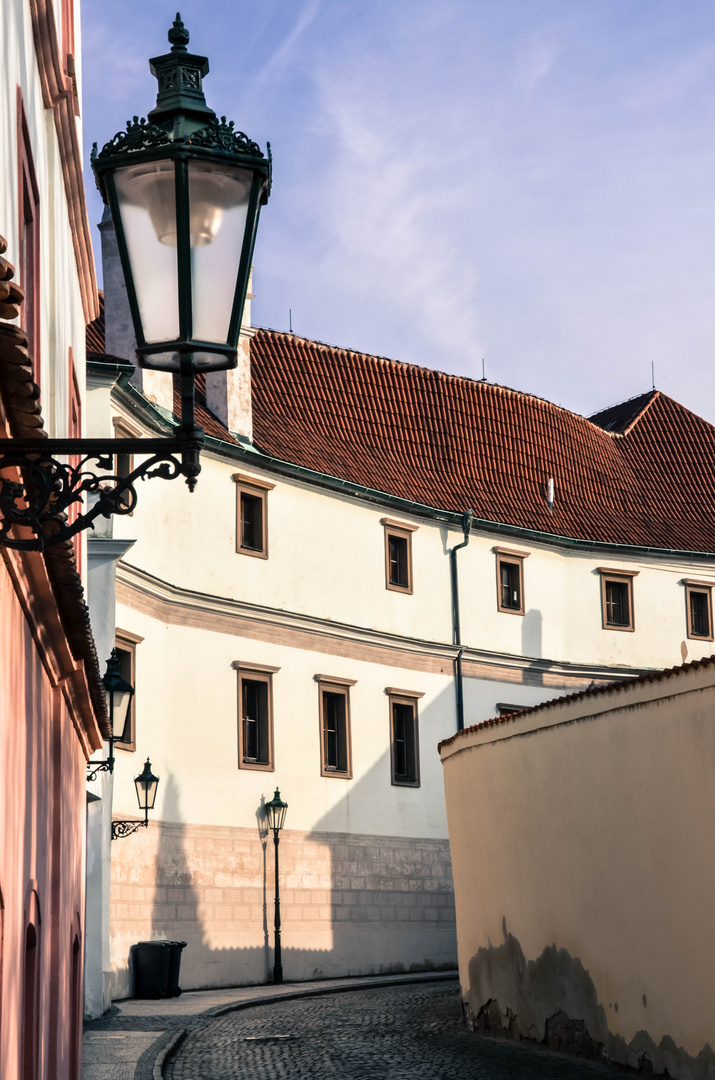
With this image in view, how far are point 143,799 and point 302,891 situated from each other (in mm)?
4918

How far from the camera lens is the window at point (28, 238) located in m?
7.33

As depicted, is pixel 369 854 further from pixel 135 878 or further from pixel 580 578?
pixel 580 578

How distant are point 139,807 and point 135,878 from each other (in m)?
1.15

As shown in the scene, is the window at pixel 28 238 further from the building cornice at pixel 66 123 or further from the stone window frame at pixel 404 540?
the stone window frame at pixel 404 540

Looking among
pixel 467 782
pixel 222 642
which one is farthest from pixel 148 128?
pixel 222 642

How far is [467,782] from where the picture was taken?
55.4 ft

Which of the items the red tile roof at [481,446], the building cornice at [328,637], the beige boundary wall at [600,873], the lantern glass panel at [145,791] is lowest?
the beige boundary wall at [600,873]

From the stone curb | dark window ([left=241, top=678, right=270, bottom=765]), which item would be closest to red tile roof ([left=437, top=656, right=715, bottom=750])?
the stone curb

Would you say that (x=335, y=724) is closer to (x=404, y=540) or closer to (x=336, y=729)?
(x=336, y=729)

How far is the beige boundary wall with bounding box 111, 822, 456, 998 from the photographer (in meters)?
24.2

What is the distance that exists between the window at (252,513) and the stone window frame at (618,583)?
1032 cm

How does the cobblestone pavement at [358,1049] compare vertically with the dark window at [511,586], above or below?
below

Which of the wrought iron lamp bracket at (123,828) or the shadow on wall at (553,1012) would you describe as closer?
the shadow on wall at (553,1012)

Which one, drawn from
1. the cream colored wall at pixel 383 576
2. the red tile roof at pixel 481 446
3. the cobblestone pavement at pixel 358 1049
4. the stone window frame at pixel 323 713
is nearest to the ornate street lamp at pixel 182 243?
the cobblestone pavement at pixel 358 1049
